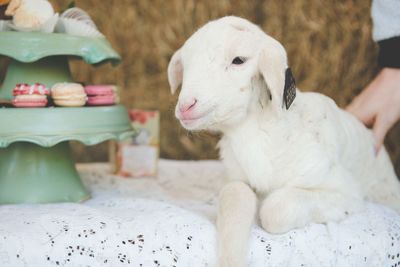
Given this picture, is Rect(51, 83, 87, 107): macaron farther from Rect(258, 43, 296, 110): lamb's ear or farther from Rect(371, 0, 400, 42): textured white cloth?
Rect(371, 0, 400, 42): textured white cloth

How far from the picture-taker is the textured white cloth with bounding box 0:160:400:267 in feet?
3.24

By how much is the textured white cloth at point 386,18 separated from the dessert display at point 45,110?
2.78 feet

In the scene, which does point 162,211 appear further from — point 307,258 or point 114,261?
point 307,258

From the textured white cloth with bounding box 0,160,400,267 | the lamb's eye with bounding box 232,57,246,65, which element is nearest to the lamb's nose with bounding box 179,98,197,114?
the lamb's eye with bounding box 232,57,246,65

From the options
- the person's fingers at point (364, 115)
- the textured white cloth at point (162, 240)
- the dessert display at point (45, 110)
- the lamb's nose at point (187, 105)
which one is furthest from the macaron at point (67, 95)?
the person's fingers at point (364, 115)

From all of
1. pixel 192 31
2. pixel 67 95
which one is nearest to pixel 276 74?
pixel 67 95

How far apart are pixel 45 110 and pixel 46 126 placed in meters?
0.04

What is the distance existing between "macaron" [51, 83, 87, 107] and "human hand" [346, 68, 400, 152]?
91 centimetres

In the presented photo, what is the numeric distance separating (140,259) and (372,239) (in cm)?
52

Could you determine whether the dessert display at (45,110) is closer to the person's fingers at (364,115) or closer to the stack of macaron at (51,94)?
the stack of macaron at (51,94)

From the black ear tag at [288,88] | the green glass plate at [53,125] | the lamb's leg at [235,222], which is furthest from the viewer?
the green glass plate at [53,125]

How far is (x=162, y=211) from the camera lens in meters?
1.17

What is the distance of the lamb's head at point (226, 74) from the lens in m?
1.00

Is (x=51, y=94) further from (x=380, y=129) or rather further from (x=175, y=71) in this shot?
(x=380, y=129)
